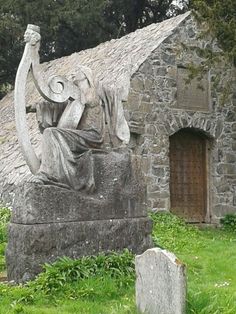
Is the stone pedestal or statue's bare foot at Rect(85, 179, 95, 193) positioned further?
statue's bare foot at Rect(85, 179, 95, 193)

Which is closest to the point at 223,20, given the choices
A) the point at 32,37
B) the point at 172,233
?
the point at 172,233

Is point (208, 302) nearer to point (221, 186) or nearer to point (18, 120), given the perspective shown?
point (18, 120)

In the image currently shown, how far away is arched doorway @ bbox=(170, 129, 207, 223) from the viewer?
52.1 ft

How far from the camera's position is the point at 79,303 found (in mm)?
6426

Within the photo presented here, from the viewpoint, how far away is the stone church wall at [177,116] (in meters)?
14.9

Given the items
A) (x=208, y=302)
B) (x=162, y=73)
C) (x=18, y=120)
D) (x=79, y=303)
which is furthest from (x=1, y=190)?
(x=208, y=302)

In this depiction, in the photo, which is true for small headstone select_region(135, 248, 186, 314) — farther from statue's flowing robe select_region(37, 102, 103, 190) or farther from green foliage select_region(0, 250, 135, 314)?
statue's flowing robe select_region(37, 102, 103, 190)

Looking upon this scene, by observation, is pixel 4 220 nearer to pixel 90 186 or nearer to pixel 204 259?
pixel 204 259

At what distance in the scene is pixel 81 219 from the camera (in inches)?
301

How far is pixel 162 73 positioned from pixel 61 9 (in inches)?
417

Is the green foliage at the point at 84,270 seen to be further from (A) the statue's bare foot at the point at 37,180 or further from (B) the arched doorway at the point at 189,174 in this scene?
(B) the arched doorway at the point at 189,174

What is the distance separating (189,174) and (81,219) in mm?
8828

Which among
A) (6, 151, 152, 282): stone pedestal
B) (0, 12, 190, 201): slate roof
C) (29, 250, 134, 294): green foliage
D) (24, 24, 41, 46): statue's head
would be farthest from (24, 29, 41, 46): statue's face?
(0, 12, 190, 201): slate roof

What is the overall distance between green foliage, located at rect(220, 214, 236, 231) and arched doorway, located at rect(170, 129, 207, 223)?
0.51 m
